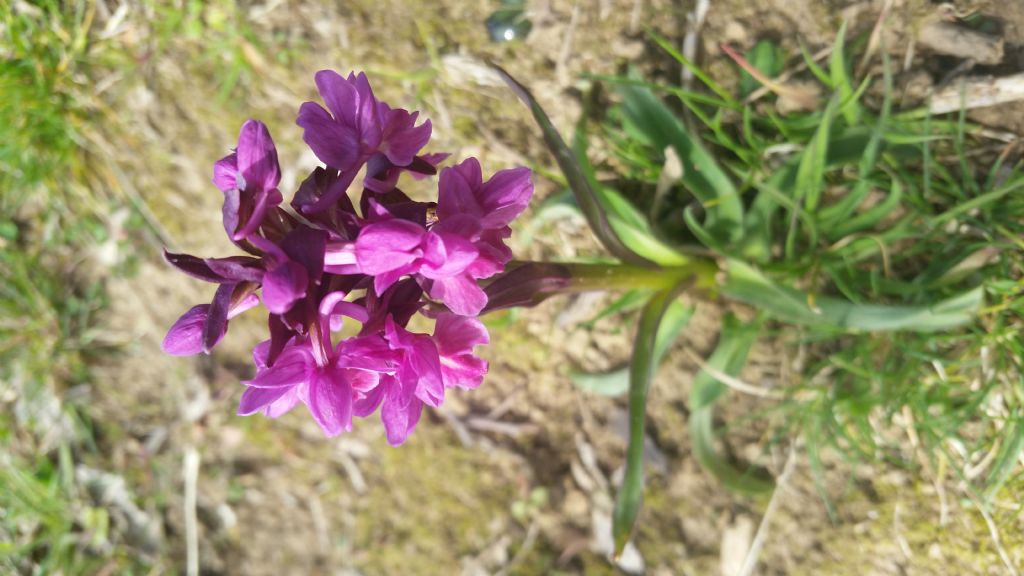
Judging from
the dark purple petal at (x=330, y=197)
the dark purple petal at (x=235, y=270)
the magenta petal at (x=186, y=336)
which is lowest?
the magenta petal at (x=186, y=336)

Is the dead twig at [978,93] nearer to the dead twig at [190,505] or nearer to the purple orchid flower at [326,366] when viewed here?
the purple orchid flower at [326,366]

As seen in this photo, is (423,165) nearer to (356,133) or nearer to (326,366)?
(356,133)

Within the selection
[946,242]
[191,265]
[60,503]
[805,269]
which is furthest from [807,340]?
[60,503]

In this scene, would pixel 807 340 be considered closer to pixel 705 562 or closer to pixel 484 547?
pixel 705 562

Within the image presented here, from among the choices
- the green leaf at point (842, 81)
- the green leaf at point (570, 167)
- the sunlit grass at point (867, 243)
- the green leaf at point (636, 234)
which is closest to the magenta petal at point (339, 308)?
the green leaf at point (570, 167)

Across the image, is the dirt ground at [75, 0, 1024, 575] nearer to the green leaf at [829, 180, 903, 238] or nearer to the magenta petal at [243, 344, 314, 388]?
the green leaf at [829, 180, 903, 238]

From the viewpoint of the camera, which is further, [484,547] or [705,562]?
[484,547]

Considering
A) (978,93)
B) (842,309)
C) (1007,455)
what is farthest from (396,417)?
(978,93)
